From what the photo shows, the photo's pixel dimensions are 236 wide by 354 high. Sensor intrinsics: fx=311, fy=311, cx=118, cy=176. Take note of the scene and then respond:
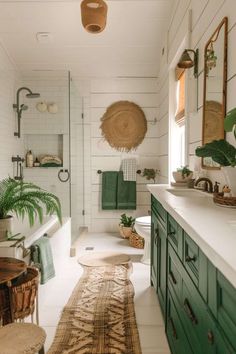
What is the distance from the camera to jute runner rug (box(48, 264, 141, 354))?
1.86 m

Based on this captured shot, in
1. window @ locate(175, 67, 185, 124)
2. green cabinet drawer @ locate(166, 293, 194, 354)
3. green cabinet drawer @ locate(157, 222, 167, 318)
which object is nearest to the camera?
green cabinet drawer @ locate(166, 293, 194, 354)

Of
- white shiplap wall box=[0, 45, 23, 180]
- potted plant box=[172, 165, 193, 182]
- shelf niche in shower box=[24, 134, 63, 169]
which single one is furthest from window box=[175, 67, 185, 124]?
white shiplap wall box=[0, 45, 23, 180]

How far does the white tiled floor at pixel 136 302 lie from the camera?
197 centimetres

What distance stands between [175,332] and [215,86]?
143 cm

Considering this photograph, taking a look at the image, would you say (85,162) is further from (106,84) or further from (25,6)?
(25,6)

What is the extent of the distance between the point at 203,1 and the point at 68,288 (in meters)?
2.52

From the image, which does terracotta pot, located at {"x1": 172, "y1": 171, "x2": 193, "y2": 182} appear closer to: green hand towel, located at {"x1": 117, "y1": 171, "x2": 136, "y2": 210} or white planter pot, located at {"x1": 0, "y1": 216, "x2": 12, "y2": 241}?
white planter pot, located at {"x1": 0, "y1": 216, "x2": 12, "y2": 241}

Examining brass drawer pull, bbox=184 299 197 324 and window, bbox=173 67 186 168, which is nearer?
brass drawer pull, bbox=184 299 197 324

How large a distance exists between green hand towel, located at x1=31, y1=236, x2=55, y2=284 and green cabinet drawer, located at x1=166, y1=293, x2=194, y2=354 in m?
1.07

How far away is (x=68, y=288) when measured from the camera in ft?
8.95

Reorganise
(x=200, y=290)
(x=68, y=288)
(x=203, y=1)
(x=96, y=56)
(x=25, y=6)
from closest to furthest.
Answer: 1. (x=200, y=290)
2. (x=203, y=1)
3. (x=68, y=288)
4. (x=25, y=6)
5. (x=96, y=56)

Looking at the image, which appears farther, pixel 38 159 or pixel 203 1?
pixel 38 159

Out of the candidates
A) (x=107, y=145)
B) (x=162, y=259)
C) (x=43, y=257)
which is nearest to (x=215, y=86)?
(x=162, y=259)

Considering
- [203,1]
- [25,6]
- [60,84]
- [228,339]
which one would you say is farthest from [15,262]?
[60,84]
